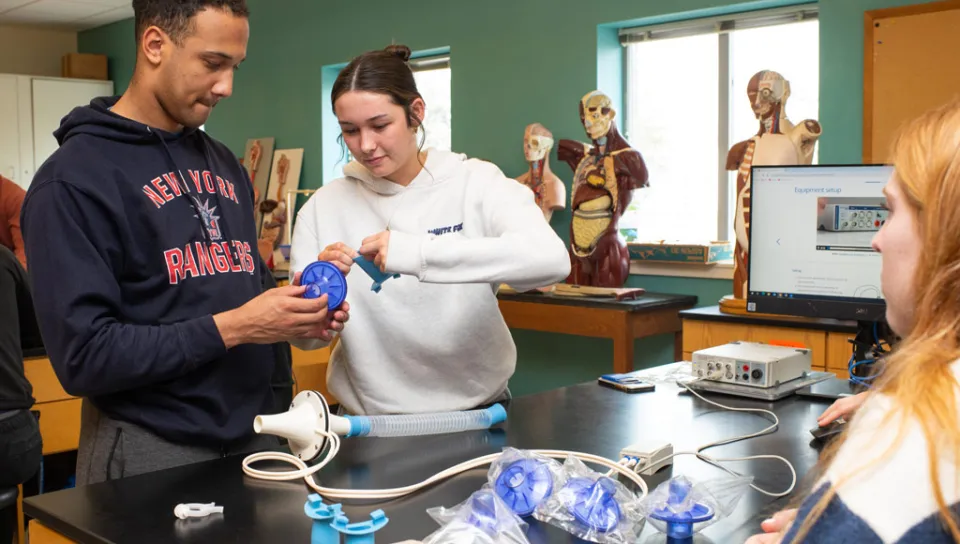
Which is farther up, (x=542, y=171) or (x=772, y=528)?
(x=542, y=171)

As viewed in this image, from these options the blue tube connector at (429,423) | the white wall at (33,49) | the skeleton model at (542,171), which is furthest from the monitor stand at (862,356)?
the white wall at (33,49)

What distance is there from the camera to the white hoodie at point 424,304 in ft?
6.08

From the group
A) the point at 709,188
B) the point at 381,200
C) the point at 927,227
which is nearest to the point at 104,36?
the point at 709,188

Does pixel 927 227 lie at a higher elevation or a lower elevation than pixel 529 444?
higher

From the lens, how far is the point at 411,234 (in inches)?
69.2

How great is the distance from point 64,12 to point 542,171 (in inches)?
202

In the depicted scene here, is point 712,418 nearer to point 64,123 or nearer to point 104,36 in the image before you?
point 64,123

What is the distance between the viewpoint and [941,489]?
66cm

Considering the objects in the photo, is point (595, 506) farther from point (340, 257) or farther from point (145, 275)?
point (145, 275)

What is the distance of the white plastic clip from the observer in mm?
1164

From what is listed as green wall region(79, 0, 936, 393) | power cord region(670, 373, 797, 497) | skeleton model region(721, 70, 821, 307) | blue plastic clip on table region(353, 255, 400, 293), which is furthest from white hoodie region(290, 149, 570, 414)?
skeleton model region(721, 70, 821, 307)

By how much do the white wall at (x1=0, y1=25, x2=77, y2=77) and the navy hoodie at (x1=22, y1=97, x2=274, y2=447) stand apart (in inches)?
289

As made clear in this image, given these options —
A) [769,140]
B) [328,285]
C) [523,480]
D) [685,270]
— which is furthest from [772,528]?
[685,270]

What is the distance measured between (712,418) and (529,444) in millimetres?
409
